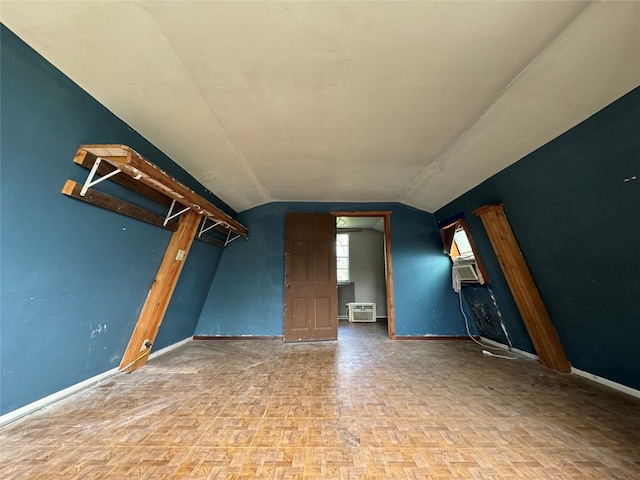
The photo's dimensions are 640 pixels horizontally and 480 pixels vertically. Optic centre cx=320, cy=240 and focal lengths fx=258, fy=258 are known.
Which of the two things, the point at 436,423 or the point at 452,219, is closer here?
the point at 436,423

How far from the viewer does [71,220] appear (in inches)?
70.8

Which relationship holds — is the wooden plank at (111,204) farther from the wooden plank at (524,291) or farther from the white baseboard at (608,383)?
the white baseboard at (608,383)

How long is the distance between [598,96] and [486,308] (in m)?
3.03

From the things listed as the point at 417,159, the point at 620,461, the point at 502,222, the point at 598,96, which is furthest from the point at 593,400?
the point at 417,159

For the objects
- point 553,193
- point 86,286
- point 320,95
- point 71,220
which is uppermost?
point 320,95

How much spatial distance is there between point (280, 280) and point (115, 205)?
2833mm

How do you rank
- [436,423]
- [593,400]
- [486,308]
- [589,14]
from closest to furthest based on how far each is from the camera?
[589,14], [436,423], [593,400], [486,308]

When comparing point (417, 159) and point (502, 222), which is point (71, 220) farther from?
point (502, 222)

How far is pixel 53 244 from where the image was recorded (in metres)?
1.72

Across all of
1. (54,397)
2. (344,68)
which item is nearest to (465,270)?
(344,68)

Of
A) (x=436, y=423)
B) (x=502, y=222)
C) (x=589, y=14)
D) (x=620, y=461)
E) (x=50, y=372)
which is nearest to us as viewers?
(x=589, y=14)

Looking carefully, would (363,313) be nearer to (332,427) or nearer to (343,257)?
(343,257)

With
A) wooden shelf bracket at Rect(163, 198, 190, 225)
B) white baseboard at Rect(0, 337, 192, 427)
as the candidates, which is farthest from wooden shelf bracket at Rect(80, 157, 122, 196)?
white baseboard at Rect(0, 337, 192, 427)

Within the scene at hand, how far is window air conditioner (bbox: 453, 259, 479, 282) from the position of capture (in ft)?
12.4
